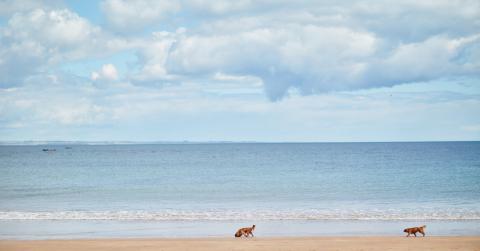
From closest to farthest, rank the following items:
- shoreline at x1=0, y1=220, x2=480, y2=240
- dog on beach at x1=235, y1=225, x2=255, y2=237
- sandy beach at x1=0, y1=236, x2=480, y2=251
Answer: sandy beach at x1=0, y1=236, x2=480, y2=251, dog on beach at x1=235, y1=225, x2=255, y2=237, shoreline at x1=0, y1=220, x2=480, y2=240

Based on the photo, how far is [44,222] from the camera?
26.6 meters

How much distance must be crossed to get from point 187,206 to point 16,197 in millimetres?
14699

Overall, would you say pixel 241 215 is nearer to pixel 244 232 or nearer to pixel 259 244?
pixel 244 232

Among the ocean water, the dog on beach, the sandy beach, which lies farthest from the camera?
the ocean water

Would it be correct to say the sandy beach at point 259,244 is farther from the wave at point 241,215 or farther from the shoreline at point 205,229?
the wave at point 241,215

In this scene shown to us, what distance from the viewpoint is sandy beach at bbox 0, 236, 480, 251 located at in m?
18.0

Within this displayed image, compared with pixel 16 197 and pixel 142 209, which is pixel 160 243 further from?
pixel 16 197

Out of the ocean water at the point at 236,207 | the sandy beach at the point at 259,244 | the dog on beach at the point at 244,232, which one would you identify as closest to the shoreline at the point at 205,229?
the ocean water at the point at 236,207

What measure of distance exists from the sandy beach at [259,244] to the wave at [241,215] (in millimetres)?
7086

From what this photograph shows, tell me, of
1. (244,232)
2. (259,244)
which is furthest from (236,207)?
(259,244)

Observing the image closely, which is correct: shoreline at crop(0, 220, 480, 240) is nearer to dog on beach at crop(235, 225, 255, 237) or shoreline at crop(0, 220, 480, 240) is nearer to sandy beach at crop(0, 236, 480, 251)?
dog on beach at crop(235, 225, 255, 237)

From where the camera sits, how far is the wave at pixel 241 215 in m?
26.9

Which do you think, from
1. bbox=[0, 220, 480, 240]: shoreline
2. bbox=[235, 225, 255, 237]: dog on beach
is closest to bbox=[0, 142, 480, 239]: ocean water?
bbox=[0, 220, 480, 240]: shoreline

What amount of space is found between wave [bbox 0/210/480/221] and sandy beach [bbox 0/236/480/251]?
23.2 feet
